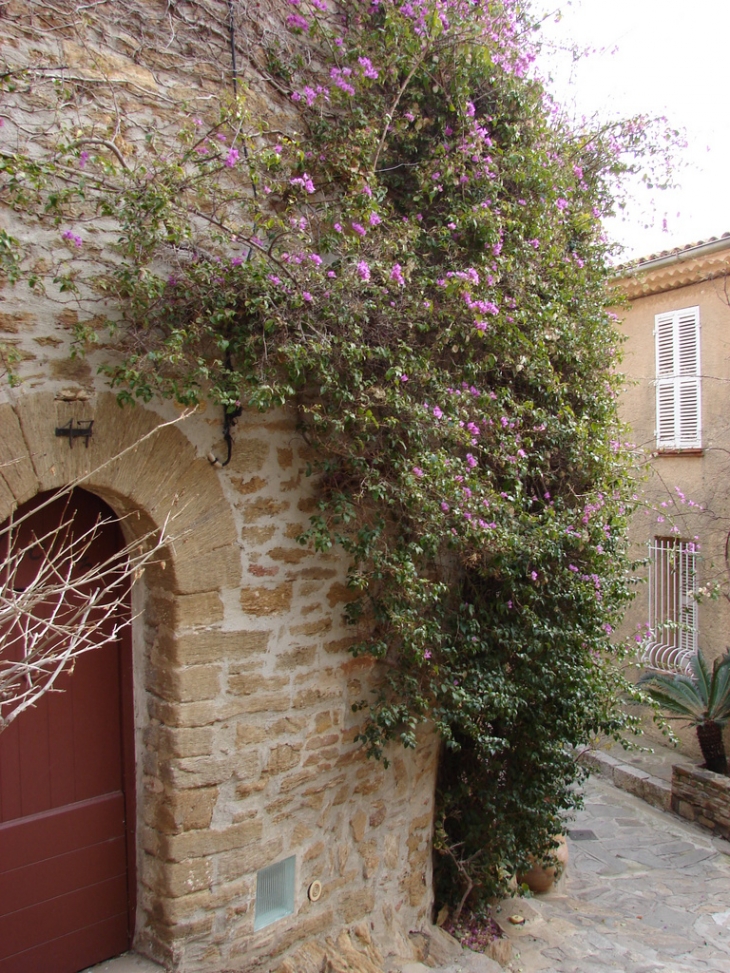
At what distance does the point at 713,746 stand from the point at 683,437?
11.1 feet

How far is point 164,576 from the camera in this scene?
9.85 ft

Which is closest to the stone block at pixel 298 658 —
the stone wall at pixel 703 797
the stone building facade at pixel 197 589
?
the stone building facade at pixel 197 589

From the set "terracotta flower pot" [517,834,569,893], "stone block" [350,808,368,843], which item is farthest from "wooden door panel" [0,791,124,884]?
"terracotta flower pot" [517,834,569,893]

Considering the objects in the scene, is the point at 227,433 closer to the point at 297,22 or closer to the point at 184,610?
the point at 184,610

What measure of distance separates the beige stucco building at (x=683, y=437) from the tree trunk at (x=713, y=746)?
919mm

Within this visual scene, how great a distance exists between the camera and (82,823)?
303cm

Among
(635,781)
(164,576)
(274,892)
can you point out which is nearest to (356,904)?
(274,892)

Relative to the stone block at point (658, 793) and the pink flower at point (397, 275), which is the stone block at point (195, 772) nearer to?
the pink flower at point (397, 275)

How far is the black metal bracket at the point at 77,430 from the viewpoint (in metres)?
2.66

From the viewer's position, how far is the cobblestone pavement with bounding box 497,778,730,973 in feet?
14.8

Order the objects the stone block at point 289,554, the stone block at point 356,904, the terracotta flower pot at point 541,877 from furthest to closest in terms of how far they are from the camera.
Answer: the terracotta flower pot at point 541,877
the stone block at point 356,904
the stone block at point 289,554

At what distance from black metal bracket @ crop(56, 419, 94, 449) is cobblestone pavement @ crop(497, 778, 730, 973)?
3799 mm

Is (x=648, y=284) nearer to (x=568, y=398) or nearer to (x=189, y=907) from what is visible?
(x=568, y=398)

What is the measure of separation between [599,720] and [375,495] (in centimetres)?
208
